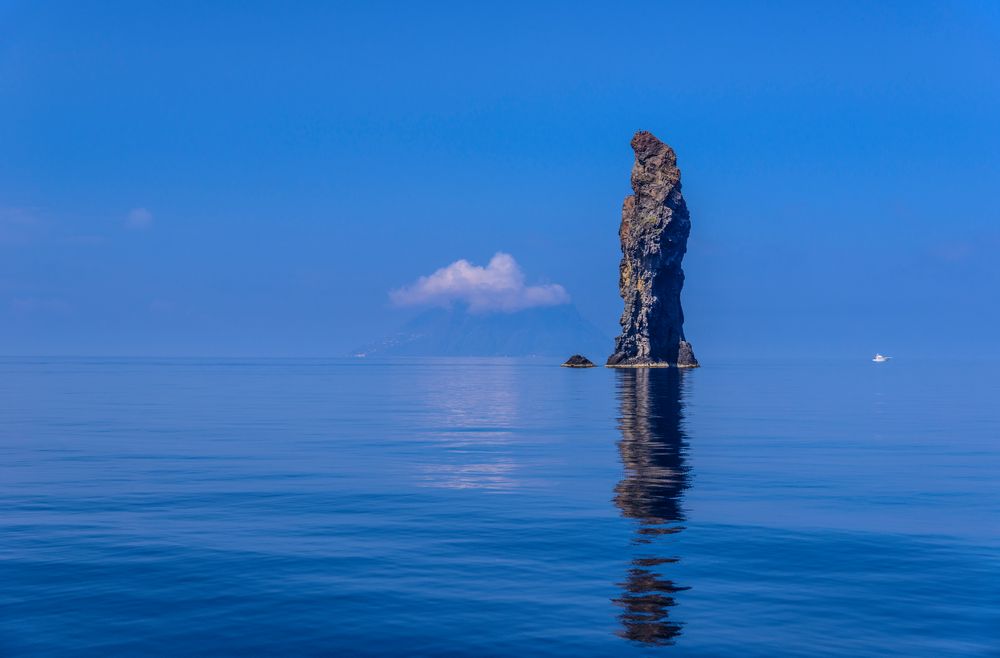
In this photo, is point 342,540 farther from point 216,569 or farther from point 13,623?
point 13,623

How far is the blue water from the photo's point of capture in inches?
568

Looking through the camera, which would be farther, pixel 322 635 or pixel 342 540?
pixel 342 540

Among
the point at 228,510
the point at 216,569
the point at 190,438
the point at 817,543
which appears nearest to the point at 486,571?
the point at 216,569

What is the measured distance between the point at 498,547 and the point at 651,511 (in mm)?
6510

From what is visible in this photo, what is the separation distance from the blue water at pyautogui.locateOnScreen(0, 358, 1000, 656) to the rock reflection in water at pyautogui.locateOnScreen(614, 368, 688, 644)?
0.32 ft

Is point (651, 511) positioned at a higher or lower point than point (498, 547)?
higher

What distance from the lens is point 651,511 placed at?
84.3 feet

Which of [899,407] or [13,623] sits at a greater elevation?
[899,407]

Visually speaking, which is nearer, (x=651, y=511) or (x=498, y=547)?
(x=498, y=547)

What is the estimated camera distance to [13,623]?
14.8m

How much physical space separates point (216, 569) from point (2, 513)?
10437 mm

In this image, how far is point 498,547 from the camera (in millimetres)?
20844

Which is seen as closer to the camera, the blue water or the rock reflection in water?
the blue water

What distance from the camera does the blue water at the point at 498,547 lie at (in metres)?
14.4
